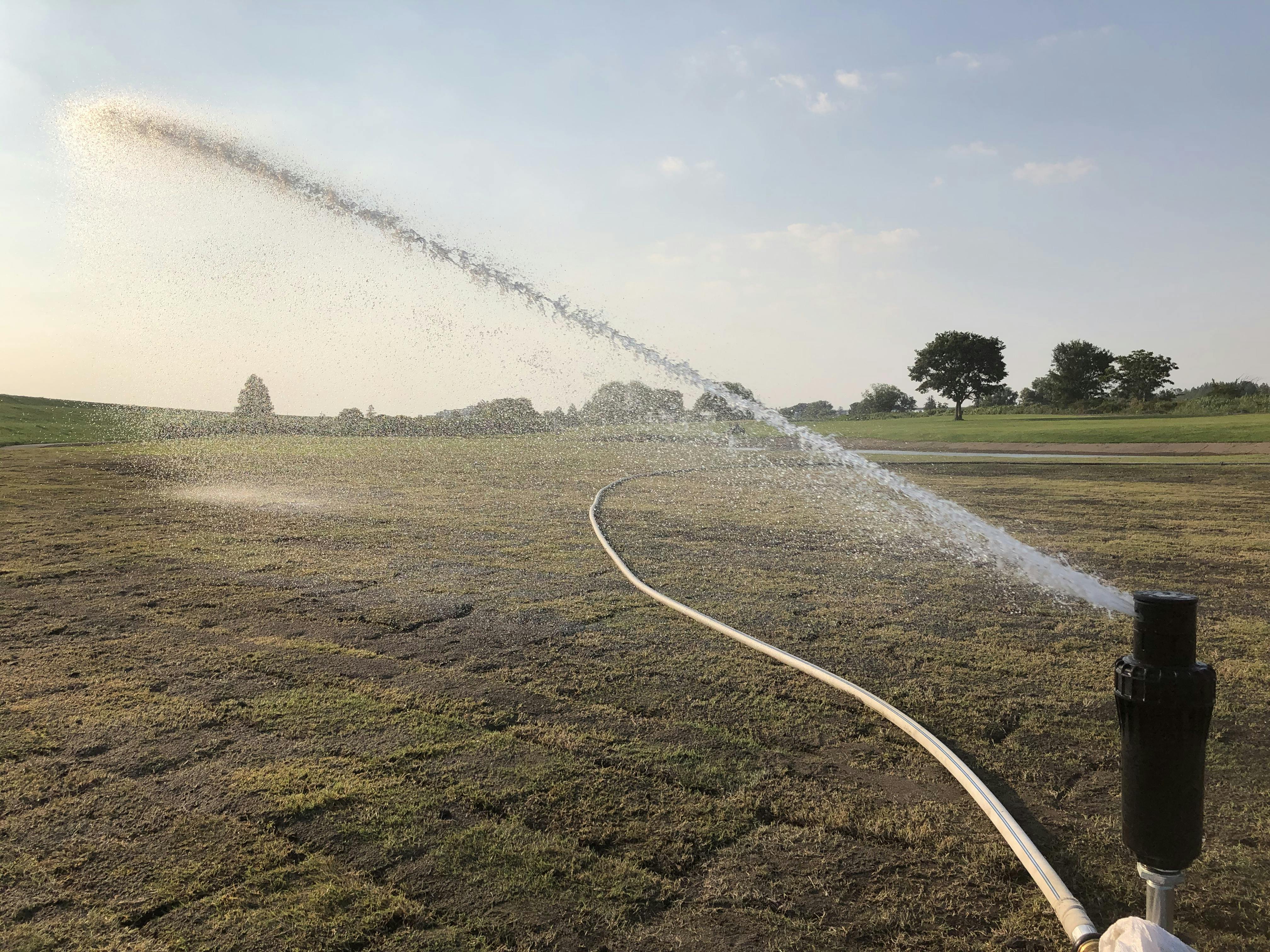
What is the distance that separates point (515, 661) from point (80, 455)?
2541 centimetres

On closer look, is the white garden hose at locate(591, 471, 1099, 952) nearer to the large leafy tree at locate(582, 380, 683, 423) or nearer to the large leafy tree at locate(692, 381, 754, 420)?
the large leafy tree at locate(692, 381, 754, 420)

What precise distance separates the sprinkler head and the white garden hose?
229 mm

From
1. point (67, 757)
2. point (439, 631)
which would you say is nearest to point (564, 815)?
point (67, 757)

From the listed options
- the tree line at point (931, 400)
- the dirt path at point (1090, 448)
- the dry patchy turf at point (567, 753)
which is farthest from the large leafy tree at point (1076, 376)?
→ the dry patchy turf at point (567, 753)

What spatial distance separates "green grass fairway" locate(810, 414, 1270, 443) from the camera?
27.0m

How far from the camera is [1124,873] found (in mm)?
2439

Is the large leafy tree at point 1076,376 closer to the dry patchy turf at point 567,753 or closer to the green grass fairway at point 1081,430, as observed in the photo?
the green grass fairway at point 1081,430

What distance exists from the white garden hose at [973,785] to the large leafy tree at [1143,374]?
67.0 m

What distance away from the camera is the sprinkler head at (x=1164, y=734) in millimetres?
1637

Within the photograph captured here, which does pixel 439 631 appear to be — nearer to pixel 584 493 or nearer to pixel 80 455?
pixel 584 493

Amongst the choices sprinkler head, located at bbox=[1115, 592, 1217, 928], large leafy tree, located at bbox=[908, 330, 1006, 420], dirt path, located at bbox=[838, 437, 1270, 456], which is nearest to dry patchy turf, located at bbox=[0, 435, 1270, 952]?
sprinkler head, located at bbox=[1115, 592, 1217, 928]

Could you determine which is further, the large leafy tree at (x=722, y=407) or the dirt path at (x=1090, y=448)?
the dirt path at (x=1090, y=448)

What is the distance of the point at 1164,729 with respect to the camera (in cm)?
167

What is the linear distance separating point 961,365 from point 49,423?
6718cm
